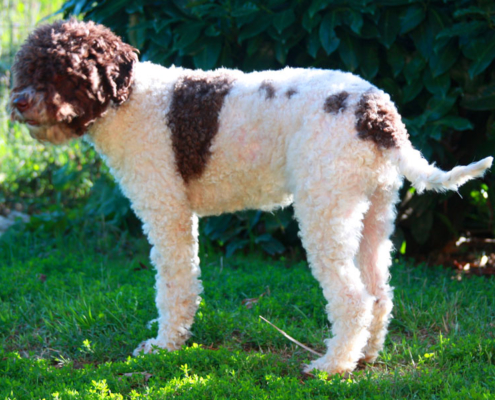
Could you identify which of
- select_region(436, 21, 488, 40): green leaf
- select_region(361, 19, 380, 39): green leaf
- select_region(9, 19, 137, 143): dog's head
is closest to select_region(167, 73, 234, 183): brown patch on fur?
select_region(9, 19, 137, 143): dog's head

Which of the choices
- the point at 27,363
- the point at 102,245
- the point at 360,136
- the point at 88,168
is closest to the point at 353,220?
the point at 360,136

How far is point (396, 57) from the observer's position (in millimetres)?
4711

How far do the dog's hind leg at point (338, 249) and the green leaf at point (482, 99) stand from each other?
191 centimetres

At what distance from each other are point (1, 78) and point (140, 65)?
5023 mm

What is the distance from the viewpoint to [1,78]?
797 cm

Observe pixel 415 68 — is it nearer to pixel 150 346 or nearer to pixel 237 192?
pixel 237 192

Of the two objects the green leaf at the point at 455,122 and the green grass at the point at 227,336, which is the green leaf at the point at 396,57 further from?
the green grass at the point at 227,336

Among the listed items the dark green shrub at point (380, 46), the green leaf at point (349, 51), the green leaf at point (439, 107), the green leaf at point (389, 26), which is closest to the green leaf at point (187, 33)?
the dark green shrub at point (380, 46)

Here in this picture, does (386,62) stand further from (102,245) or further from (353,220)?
(102,245)

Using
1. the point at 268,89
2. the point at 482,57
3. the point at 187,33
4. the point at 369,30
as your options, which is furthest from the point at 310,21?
the point at 268,89

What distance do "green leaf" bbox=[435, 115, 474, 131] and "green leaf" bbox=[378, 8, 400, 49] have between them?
0.71m

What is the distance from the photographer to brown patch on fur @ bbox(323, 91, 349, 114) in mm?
3113

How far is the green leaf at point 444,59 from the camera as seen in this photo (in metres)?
4.50

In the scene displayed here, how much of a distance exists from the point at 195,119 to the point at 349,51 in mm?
1741
